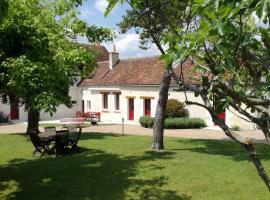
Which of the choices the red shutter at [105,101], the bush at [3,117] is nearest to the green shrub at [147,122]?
the red shutter at [105,101]

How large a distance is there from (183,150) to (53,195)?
327 inches

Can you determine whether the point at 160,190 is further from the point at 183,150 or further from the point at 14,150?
the point at 14,150

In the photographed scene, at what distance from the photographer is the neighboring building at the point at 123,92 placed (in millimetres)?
34006

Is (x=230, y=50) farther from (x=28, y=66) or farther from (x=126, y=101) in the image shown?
(x=126, y=101)

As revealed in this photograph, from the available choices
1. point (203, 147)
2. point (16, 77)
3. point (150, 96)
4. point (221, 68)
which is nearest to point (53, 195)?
point (16, 77)

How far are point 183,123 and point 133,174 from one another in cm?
1780

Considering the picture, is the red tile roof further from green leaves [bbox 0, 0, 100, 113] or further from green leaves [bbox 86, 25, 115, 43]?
green leaves [bbox 0, 0, 100, 113]

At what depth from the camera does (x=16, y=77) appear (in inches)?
303

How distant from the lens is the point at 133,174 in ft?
39.9

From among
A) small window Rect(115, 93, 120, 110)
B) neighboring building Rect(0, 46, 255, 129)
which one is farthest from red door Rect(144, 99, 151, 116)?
small window Rect(115, 93, 120, 110)

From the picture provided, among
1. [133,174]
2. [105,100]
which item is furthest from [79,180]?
[105,100]

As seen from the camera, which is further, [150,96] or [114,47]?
[114,47]

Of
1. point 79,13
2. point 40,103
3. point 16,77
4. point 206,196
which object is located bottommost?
point 206,196

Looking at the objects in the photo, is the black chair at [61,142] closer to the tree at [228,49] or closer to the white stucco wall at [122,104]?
the tree at [228,49]
